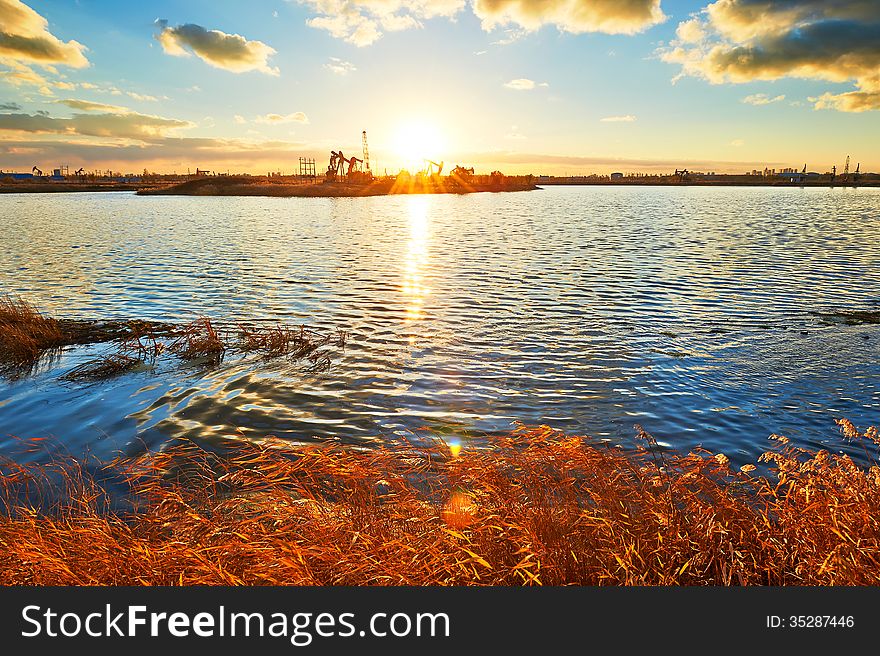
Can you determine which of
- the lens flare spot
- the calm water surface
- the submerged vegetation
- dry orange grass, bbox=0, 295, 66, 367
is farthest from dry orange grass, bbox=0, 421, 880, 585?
dry orange grass, bbox=0, 295, 66, 367

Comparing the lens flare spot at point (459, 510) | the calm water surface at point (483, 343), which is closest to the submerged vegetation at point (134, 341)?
the calm water surface at point (483, 343)

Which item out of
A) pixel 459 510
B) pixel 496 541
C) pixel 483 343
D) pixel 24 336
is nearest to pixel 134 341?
pixel 24 336

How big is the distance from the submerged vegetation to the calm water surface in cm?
79

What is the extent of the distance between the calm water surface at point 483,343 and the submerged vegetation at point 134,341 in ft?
2.60

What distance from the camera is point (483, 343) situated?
→ 16812mm

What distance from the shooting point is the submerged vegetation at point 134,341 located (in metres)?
14.6

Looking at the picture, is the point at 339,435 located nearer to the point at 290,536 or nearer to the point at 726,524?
the point at 290,536

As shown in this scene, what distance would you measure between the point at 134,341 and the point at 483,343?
11599 mm

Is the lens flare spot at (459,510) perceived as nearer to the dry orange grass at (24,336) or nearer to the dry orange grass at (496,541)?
the dry orange grass at (496,541)

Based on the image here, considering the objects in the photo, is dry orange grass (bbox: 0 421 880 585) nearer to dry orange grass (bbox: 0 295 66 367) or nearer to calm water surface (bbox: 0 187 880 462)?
calm water surface (bbox: 0 187 880 462)

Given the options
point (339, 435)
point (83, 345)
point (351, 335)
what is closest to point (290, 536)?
point (339, 435)

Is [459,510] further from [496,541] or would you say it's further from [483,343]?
[483,343]

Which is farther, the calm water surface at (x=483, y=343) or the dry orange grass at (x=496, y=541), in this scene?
the calm water surface at (x=483, y=343)

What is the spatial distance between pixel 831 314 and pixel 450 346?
1548 centimetres
